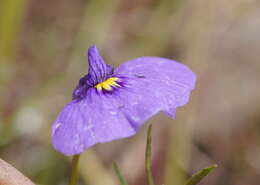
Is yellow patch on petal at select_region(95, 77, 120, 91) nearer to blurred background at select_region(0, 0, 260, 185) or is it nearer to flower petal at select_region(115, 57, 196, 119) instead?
flower petal at select_region(115, 57, 196, 119)

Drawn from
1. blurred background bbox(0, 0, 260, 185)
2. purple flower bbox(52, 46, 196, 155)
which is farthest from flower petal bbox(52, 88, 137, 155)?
blurred background bbox(0, 0, 260, 185)

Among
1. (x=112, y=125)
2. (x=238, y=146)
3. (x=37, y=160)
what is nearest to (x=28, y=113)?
(x=37, y=160)

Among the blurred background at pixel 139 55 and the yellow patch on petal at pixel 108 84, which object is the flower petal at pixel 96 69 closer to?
the yellow patch on petal at pixel 108 84

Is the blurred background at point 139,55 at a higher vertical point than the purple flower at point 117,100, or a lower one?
lower

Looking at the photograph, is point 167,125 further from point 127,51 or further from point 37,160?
point 37,160

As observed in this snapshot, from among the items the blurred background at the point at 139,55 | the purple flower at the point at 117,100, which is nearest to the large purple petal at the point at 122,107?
the purple flower at the point at 117,100

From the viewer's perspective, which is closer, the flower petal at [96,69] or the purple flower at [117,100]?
the purple flower at [117,100]

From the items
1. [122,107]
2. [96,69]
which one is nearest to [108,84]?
[96,69]

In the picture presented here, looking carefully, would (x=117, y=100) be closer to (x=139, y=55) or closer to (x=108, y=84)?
(x=108, y=84)
